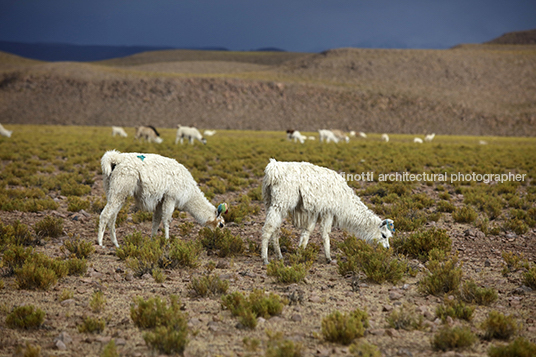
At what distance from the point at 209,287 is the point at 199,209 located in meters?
2.98

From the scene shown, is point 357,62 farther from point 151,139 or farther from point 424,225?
point 424,225

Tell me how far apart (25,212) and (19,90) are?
10085 centimetres

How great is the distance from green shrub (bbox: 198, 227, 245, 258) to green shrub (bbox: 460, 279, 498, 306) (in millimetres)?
3849

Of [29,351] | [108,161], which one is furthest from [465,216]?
[29,351]

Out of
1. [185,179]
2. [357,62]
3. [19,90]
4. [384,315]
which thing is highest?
[357,62]

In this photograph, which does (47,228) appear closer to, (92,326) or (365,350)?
(92,326)

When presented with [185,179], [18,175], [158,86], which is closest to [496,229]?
[185,179]

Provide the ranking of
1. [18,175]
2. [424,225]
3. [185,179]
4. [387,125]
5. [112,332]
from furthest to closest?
[387,125], [18,175], [424,225], [185,179], [112,332]

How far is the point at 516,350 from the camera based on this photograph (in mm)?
4020

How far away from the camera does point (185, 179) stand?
841 centimetres

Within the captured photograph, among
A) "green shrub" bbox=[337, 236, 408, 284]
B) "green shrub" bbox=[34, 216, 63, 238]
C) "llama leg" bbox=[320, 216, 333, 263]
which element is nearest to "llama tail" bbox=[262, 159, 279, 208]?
"llama leg" bbox=[320, 216, 333, 263]

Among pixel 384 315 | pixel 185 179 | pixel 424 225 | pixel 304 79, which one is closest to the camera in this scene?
pixel 384 315

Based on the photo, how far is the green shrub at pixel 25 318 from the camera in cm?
459

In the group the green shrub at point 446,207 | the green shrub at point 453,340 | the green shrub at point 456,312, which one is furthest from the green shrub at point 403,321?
the green shrub at point 446,207
